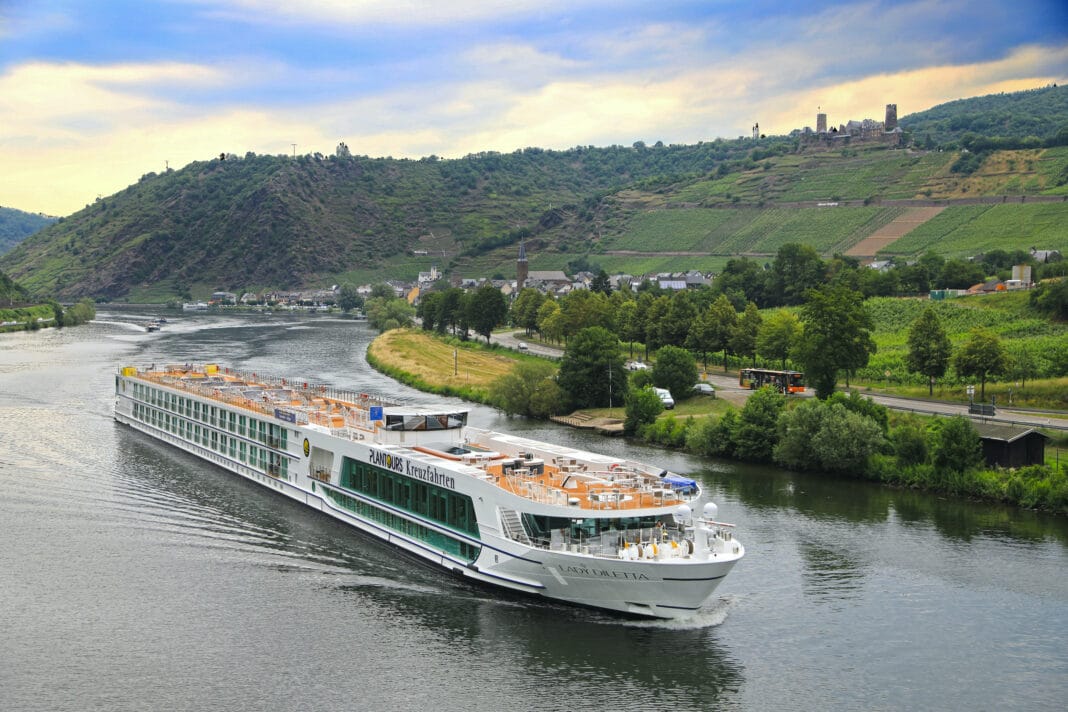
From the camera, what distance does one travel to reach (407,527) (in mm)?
34406

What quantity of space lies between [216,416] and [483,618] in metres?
26.3

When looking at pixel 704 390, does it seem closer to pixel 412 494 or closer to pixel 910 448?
pixel 910 448

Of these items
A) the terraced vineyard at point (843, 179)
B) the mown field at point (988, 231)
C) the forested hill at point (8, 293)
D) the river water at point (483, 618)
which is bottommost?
the river water at point (483, 618)

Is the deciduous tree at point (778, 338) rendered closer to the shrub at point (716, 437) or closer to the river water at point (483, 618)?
the shrub at point (716, 437)

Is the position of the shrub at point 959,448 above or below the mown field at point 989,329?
below

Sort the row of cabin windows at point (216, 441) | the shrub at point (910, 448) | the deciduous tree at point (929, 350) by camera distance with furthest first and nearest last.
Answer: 1. the deciduous tree at point (929, 350)
2. the shrub at point (910, 448)
3. the row of cabin windows at point (216, 441)

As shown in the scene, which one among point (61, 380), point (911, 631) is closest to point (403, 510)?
point (911, 631)

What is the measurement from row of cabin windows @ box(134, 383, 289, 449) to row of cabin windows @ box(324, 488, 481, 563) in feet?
19.4

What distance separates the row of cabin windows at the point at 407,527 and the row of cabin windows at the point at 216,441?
17.6 ft

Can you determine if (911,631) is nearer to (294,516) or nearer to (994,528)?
(994,528)

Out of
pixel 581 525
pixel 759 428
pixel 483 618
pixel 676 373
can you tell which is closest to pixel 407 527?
pixel 483 618

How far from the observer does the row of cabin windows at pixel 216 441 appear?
4444cm

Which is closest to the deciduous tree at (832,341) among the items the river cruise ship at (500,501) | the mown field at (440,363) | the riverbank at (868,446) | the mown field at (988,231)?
the riverbank at (868,446)

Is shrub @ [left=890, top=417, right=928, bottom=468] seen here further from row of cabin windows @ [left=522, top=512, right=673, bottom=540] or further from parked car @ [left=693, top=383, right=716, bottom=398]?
row of cabin windows @ [left=522, top=512, right=673, bottom=540]
